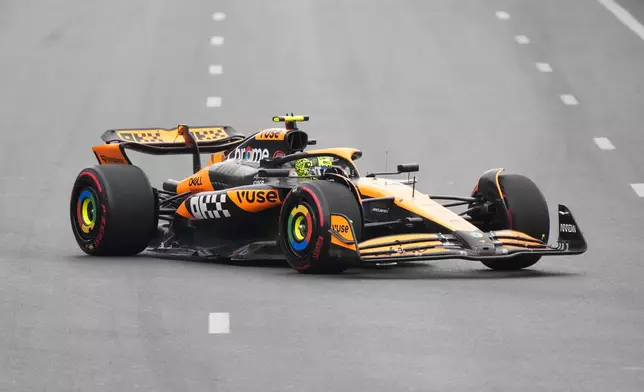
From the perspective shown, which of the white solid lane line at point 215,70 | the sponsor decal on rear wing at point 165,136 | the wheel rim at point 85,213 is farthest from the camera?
the white solid lane line at point 215,70

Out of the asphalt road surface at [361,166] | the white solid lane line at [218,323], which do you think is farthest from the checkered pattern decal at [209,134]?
the white solid lane line at [218,323]

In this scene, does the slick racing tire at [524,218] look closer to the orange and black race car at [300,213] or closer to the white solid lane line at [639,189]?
the orange and black race car at [300,213]

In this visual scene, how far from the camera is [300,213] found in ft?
53.6

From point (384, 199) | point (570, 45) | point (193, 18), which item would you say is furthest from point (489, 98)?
point (384, 199)

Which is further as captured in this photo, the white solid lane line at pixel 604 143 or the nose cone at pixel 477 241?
the white solid lane line at pixel 604 143

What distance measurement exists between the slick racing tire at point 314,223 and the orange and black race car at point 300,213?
0.04 ft

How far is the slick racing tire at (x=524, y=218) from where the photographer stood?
1725cm

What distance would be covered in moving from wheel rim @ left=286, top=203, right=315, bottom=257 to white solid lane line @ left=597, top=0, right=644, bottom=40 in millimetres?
22652

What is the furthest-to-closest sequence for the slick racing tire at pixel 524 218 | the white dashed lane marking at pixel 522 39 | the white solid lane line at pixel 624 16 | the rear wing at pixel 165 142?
the white solid lane line at pixel 624 16 < the white dashed lane marking at pixel 522 39 < the rear wing at pixel 165 142 < the slick racing tire at pixel 524 218

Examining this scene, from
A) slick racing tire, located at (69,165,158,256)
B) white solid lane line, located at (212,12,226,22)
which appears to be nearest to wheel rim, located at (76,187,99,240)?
slick racing tire, located at (69,165,158,256)

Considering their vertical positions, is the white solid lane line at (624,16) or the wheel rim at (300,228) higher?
the white solid lane line at (624,16)

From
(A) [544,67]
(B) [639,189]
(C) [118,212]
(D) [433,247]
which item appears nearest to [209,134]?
(C) [118,212]

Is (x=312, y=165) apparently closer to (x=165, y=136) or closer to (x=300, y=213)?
(x=300, y=213)

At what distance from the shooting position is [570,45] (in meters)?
36.6
